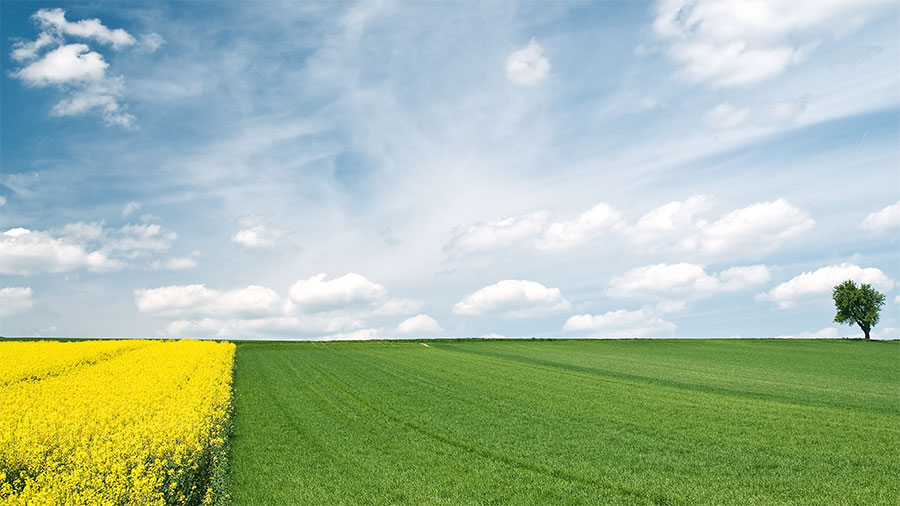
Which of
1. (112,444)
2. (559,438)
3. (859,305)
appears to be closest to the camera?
(112,444)

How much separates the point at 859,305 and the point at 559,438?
83158 millimetres

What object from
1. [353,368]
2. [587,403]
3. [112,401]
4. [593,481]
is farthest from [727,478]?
[353,368]

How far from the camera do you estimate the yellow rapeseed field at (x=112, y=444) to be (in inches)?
350

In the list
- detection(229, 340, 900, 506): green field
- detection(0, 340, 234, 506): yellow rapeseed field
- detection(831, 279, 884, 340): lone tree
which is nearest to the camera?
detection(0, 340, 234, 506): yellow rapeseed field

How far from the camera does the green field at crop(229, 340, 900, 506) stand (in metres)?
11.4

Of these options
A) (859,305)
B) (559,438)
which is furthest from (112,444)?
(859,305)

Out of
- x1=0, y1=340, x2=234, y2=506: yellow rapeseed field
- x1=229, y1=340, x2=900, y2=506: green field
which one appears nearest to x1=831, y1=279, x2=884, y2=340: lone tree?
x1=229, y1=340, x2=900, y2=506: green field

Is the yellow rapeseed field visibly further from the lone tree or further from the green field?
the lone tree

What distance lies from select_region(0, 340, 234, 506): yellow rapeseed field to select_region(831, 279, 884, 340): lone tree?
87.2m

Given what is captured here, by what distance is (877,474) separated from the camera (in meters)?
12.5

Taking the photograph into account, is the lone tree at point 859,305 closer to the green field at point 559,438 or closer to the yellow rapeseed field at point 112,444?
the green field at point 559,438

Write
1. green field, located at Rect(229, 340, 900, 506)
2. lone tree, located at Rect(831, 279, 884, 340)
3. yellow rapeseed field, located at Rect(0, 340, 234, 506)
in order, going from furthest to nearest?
lone tree, located at Rect(831, 279, 884, 340) → green field, located at Rect(229, 340, 900, 506) → yellow rapeseed field, located at Rect(0, 340, 234, 506)

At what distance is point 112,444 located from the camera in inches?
433

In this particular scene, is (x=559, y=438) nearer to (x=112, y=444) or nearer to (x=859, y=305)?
(x=112, y=444)
